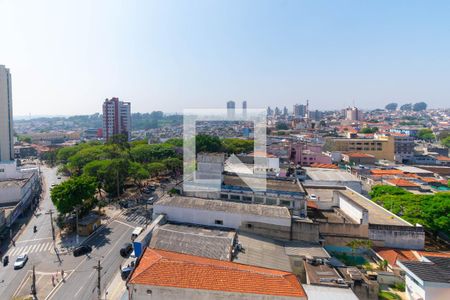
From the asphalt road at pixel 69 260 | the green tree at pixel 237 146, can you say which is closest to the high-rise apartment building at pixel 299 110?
the green tree at pixel 237 146

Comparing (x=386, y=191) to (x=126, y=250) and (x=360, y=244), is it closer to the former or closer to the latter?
(x=360, y=244)

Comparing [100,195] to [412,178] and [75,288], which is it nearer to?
[75,288]

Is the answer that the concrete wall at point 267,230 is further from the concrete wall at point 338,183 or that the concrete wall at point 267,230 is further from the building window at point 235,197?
the concrete wall at point 338,183

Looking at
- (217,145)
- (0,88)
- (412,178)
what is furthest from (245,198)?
(0,88)

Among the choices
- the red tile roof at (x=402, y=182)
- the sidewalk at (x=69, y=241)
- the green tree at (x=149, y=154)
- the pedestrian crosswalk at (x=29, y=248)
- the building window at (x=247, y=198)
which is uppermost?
the green tree at (x=149, y=154)

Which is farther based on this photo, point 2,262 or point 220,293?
point 2,262

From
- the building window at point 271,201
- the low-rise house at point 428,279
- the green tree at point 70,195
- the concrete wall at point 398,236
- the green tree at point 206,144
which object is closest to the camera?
the low-rise house at point 428,279

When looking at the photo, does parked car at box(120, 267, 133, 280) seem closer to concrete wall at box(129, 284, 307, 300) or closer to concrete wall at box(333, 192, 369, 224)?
concrete wall at box(129, 284, 307, 300)
